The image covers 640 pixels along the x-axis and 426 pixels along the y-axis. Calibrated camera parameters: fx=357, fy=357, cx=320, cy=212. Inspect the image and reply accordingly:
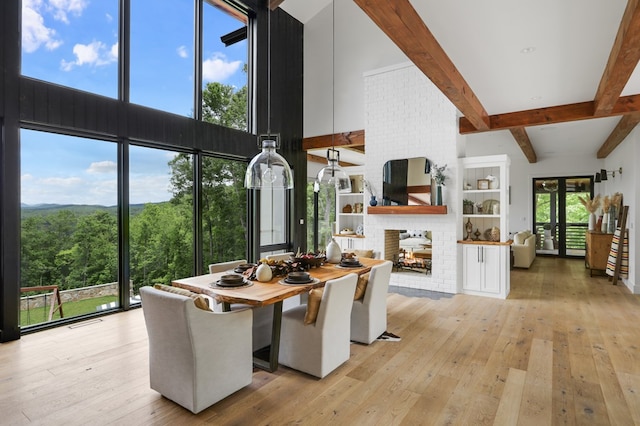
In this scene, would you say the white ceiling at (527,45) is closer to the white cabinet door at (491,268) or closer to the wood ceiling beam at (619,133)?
the wood ceiling beam at (619,133)

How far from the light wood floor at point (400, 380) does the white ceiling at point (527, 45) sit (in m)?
2.84

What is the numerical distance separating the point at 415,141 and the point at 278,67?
3.05 m

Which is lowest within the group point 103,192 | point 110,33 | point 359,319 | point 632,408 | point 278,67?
point 632,408

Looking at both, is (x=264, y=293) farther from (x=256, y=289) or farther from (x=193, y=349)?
(x=193, y=349)

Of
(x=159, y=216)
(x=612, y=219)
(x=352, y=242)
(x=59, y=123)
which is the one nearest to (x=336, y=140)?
Result: (x=352, y=242)

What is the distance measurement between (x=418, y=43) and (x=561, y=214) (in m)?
9.34

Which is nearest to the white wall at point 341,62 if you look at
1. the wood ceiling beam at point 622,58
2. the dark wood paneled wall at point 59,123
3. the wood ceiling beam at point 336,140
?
the wood ceiling beam at point 336,140

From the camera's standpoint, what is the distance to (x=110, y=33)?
4.50 metres

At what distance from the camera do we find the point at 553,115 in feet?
17.1

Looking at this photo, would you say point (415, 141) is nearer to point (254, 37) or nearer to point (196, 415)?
point (254, 37)

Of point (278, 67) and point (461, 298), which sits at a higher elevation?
point (278, 67)

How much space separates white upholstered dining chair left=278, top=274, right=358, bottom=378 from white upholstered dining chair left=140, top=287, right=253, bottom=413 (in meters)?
0.46

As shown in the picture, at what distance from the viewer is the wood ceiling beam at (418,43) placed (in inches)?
94.1

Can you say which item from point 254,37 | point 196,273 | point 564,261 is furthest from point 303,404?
point 564,261
